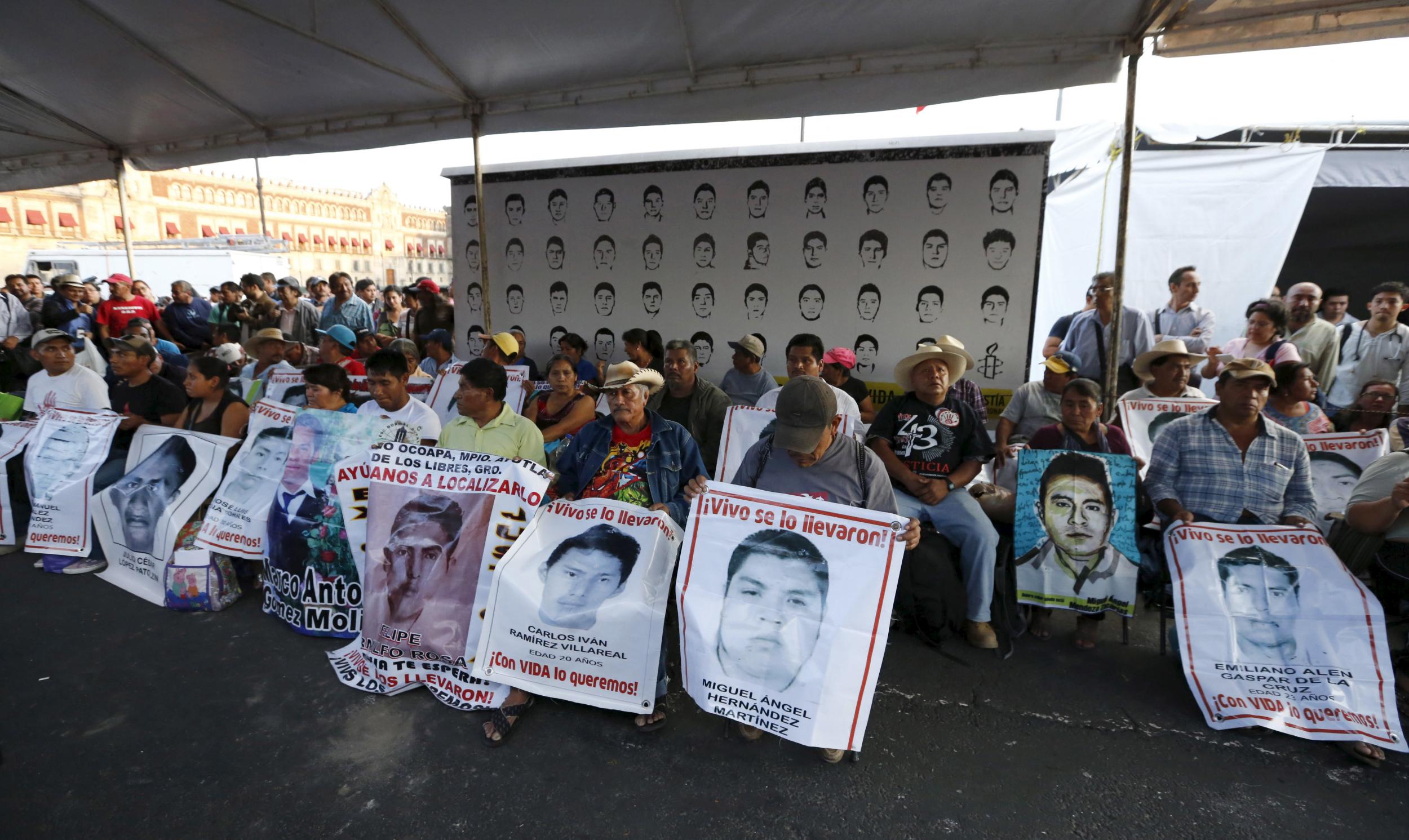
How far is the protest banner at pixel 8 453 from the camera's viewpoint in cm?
512

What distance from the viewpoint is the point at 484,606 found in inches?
124

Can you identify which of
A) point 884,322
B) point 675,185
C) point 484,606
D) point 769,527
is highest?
point 675,185

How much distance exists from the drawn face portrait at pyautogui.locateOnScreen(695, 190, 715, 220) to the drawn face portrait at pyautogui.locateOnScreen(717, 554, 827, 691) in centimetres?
575

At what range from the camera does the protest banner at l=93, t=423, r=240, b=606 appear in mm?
4281

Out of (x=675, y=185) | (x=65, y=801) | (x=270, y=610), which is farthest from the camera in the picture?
(x=675, y=185)

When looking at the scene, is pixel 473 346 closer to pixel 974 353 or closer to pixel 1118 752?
pixel 974 353

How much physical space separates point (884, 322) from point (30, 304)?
1510 cm

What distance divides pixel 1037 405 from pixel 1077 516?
1499 millimetres

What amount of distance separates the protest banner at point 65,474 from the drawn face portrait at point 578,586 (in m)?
3.98

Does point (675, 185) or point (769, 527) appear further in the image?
point (675, 185)

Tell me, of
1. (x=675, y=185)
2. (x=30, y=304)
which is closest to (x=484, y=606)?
(x=675, y=185)

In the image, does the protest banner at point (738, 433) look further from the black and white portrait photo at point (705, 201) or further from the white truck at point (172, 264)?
the white truck at point (172, 264)

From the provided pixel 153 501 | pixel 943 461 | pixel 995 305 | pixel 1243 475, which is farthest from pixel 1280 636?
pixel 153 501

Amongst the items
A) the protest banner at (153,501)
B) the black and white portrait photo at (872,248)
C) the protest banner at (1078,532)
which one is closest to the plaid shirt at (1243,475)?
the protest banner at (1078,532)
